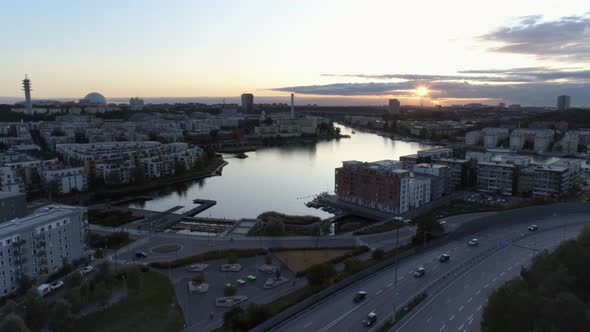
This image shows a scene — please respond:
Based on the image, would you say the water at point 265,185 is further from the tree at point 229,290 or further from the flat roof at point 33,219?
the tree at point 229,290

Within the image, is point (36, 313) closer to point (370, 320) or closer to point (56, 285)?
point (56, 285)

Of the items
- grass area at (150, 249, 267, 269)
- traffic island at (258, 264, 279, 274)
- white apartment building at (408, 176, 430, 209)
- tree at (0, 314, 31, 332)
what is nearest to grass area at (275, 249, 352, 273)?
traffic island at (258, 264, 279, 274)

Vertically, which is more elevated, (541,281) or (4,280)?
(541,281)

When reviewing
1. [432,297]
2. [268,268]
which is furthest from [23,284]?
[432,297]

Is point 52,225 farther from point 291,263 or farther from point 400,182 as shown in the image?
point 400,182

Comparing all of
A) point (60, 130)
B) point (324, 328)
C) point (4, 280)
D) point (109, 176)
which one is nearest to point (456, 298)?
point (324, 328)

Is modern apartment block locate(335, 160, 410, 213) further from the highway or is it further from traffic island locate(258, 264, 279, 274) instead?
traffic island locate(258, 264, 279, 274)
